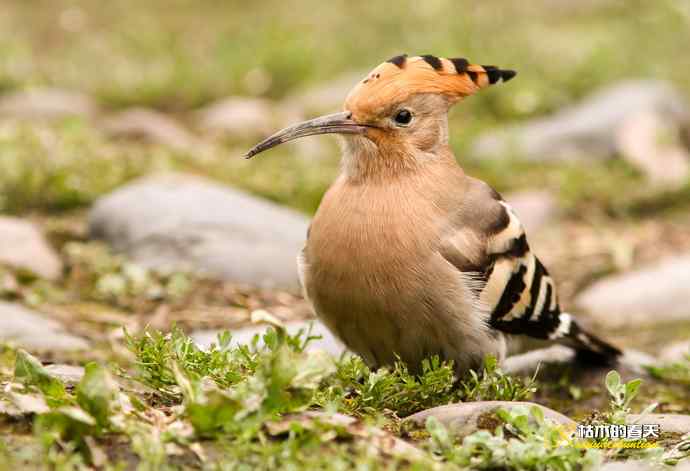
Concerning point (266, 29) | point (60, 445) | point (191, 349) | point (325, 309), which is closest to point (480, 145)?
point (266, 29)

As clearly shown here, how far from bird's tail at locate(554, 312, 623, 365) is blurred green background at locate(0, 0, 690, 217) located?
1960 mm

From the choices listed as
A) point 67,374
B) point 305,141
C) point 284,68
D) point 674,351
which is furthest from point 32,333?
point 284,68

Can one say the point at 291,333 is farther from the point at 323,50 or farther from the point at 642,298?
the point at 323,50

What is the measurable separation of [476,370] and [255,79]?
4407 mm

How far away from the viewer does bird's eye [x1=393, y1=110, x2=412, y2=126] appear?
118 inches

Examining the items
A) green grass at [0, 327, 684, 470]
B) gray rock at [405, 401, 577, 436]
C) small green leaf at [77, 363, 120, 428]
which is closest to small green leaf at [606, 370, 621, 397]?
green grass at [0, 327, 684, 470]

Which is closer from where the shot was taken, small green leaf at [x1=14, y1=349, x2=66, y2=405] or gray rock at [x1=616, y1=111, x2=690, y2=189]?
small green leaf at [x1=14, y1=349, x2=66, y2=405]

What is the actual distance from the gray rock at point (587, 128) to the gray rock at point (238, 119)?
125 centimetres

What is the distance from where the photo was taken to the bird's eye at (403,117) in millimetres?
2994

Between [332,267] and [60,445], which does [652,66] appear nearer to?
[332,267]

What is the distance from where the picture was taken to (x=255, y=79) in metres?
7.02

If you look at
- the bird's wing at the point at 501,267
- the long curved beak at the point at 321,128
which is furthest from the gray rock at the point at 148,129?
the bird's wing at the point at 501,267

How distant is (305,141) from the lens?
→ 6070 millimetres

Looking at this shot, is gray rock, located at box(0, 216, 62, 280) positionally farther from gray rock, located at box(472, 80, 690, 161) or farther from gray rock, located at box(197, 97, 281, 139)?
gray rock, located at box(472, 80, 690, 161)
